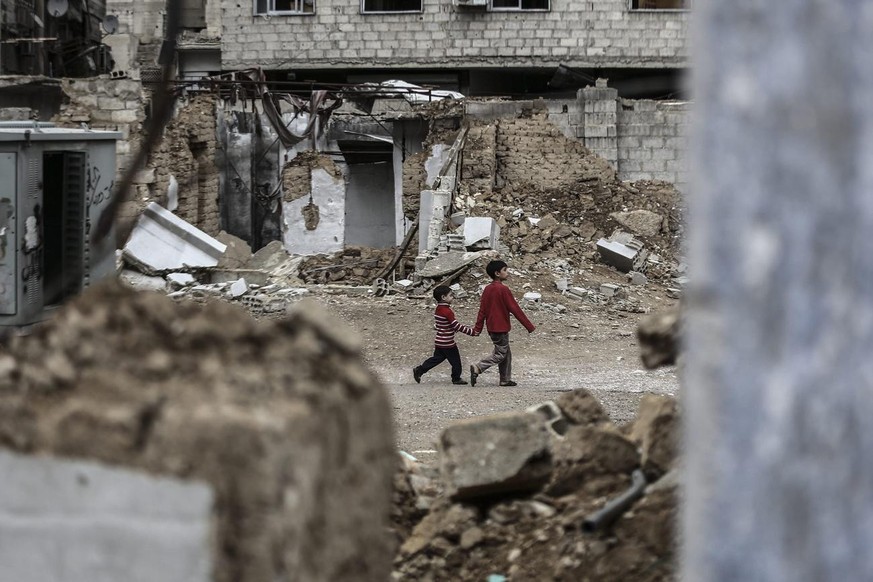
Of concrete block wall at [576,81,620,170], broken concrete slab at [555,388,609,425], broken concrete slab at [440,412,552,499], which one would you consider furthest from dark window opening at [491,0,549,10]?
broken concrete slab at [440,412,552,499]

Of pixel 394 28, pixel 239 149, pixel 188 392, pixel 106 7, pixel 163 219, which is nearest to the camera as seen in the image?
pixel 188 392

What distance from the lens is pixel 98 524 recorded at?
2.51m

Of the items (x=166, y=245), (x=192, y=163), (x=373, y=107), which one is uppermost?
(x=373, y=107)

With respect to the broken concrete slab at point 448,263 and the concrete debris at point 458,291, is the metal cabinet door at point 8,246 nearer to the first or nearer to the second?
the concrete debris at point 458,291

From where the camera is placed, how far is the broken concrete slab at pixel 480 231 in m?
15.2

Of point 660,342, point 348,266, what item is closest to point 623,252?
point 348,266

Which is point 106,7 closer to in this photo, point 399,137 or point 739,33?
point 399,137

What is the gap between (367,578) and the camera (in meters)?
2.81

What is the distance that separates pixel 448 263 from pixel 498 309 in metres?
4.13

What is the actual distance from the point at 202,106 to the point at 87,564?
16.9m

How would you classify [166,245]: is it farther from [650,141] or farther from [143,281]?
[650,141]

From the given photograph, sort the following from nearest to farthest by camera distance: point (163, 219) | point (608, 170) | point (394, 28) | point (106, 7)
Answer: point (163, 219), point (608, 170), point (394, 28), point (106, 7)

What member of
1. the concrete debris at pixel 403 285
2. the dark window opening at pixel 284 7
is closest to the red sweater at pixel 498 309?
the concrete debris at pixel 403 285

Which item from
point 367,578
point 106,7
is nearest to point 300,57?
point 106,7
